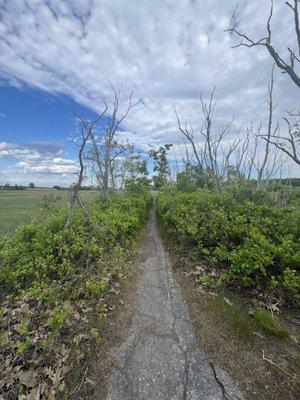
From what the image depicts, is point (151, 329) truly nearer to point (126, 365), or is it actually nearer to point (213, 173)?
point (126, 365)

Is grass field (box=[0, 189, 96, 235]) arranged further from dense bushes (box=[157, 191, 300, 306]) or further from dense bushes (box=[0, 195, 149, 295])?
dense bushes (box=[157, 191, 300, 306])

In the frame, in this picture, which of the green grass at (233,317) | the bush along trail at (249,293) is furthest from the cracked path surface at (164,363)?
the green grass at (233,317)

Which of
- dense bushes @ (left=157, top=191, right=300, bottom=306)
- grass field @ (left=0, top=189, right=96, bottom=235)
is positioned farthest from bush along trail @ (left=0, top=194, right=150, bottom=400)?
grass field @ (left=0, top=189, right=96, bottom=235)

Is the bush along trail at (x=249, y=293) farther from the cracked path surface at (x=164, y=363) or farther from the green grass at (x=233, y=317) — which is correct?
the cracked path surface at (x=164, y=363)

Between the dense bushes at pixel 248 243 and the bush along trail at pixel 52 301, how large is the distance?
1989 mm

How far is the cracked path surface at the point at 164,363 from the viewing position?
7.98ft

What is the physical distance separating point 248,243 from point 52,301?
337cm

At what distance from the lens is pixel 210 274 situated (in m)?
4.65

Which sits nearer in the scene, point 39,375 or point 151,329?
point 39,375

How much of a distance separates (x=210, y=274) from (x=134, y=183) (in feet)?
53.4

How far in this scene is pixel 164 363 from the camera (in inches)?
111

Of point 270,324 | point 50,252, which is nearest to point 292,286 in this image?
point 270,324

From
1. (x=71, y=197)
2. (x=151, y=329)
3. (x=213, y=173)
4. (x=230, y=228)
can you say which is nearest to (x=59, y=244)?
(x=71, y=197)

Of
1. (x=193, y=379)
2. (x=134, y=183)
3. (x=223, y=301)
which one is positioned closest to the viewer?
(x=193, y=379)
